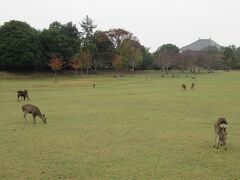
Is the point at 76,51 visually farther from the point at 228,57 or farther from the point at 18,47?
the point at 228,57

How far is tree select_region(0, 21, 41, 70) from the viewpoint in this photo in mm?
78125

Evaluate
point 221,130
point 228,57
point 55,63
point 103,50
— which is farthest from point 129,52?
point 221,130

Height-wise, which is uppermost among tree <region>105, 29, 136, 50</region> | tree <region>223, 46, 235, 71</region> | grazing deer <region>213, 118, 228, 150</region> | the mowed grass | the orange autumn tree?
tree <region>105, 29, 136, 50</region>

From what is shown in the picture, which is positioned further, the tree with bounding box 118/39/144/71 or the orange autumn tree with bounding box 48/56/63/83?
the tree with bounding box 118/39/144/71

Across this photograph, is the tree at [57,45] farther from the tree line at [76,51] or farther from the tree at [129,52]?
the tree at [129,52]

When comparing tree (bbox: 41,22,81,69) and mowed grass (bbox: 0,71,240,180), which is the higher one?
tree (bbox: 41,22,81,69)

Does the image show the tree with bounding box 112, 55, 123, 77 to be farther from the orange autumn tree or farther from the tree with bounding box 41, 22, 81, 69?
the orange autumn tree

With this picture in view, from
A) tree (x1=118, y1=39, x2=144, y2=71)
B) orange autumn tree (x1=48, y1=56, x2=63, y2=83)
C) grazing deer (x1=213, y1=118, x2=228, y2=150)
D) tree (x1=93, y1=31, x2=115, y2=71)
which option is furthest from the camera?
tree (x1=93, y1=31, x2=115, y2=71)

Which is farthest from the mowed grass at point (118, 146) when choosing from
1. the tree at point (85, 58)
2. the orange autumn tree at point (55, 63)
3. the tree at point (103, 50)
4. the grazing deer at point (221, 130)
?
the tree at point (103, 50)

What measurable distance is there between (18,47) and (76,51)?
621 inches

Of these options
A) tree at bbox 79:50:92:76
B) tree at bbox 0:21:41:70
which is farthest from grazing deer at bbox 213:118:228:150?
tree at bbox 79:50:92:76

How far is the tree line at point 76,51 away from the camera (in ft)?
261

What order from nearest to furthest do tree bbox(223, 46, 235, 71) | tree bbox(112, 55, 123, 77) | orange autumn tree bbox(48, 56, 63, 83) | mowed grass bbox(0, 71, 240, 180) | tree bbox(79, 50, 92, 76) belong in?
mowed grass bbox(0, 71, 240, 180) → orange autumn tree bbox(48, 56, 63, 83) → tree bbox(79, 50, 92, 76) → tree bbox(112, 55, 123, 77) → tree bbox(223, 46, 235, 71)

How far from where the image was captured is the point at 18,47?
259 ft
